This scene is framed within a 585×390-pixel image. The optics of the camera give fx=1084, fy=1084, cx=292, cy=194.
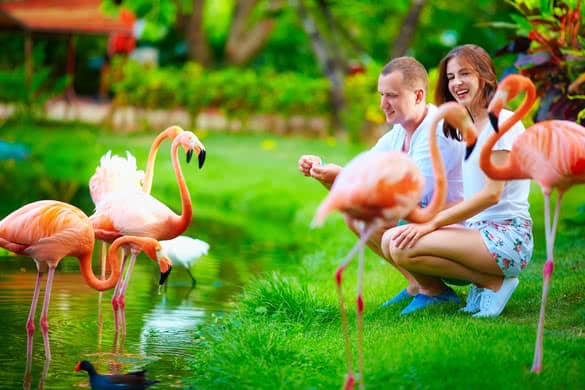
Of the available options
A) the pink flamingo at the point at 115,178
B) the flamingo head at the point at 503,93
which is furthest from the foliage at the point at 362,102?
the flamingo head at the point at 503,93

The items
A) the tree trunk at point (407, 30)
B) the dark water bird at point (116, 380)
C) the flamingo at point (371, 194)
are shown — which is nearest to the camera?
the flamingo at point (371, 194)

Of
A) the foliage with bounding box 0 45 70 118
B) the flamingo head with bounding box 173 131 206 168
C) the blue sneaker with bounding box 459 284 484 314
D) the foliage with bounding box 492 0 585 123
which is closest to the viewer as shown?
the blue sneaker with bounding box 459 284 484 314

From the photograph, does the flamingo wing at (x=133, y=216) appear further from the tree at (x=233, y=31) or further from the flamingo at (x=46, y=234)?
the tree at (x=233, y=31)

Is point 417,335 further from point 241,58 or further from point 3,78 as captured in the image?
point 241,58

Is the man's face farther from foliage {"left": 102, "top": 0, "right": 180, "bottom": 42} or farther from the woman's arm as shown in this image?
foliage {"left": 102, "top": 0, "right": 180, "bottom": 42}

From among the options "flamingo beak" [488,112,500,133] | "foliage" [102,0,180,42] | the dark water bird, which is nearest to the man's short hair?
"flamingo beak" [488,112,500,133]

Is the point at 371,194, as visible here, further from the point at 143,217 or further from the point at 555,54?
the point at 555,54

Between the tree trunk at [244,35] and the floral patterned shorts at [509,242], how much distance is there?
72.7 ft

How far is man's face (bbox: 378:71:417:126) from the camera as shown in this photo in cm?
657

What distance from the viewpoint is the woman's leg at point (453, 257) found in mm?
6363

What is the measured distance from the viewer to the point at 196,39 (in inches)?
1096

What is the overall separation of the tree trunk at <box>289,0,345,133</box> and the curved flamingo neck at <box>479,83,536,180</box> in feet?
47.6

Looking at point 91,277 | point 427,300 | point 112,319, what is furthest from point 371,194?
point 112,319

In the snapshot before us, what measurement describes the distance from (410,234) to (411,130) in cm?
87
